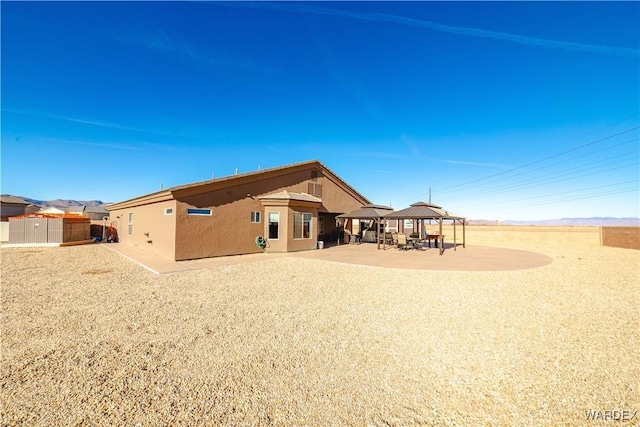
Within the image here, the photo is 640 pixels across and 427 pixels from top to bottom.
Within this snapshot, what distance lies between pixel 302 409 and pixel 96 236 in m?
31.2

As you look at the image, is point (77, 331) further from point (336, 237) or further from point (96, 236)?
point (96, 236)

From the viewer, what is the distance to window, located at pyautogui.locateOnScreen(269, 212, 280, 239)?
1568 cm

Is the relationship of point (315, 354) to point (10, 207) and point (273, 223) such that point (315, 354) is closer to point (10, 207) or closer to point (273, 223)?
point (273, 223)

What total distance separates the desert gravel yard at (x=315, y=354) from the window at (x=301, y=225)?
8204 millimetres

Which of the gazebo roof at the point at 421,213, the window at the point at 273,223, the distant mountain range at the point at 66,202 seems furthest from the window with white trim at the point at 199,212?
the distant mountain range at the point at 66,202

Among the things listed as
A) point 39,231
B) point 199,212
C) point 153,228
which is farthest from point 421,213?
point 39,231

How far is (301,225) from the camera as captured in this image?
54.2 ft

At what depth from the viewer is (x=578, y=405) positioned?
3.02 metres

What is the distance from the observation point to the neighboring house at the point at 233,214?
499 inches

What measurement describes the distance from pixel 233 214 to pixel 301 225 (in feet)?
13.7

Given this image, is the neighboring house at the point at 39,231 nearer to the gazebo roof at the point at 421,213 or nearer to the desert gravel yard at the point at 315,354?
the desert gravel yard at the point at 315,354

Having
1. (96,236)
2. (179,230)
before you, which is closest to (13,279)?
(179,230)

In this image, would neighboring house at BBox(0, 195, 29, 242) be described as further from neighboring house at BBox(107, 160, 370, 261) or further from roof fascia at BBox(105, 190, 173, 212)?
neighboring house at BBox(107, 160, 370, 261)

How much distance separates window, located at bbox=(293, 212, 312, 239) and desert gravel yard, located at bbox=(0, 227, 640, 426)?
8204mm
